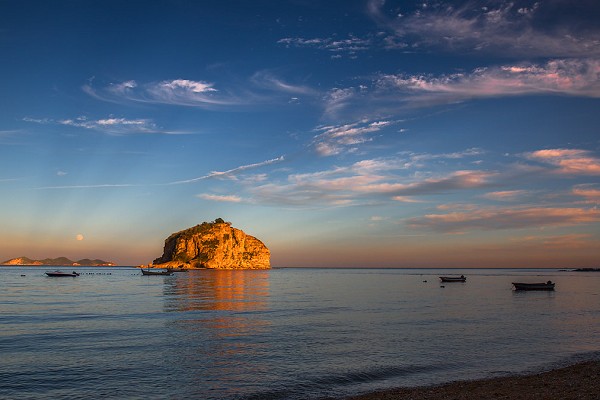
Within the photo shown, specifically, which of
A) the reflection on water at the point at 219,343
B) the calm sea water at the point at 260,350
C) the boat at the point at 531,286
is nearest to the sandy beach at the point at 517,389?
the calm sea water at the point at 260,350

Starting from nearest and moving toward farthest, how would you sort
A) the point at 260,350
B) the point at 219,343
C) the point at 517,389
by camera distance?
the point at 517,389
the point at 260,350
the point at 219,343

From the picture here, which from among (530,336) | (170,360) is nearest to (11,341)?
(170,360)

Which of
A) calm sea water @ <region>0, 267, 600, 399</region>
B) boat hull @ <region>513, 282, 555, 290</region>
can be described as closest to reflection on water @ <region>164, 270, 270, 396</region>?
calm sea water @ <region>0, 267, 600, 399</region>

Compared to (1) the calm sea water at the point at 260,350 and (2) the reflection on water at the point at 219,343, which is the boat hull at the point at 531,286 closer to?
(1) the calm sea water at the point at 260,350

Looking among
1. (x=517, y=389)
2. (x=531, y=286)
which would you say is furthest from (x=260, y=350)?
(x=531, y=286)

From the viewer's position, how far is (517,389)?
19.9 meters

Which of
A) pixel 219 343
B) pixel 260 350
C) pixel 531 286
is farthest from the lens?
pixel 531 286

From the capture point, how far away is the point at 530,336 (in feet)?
125

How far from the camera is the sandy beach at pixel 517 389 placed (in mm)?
18281

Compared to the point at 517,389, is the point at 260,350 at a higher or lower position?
lower

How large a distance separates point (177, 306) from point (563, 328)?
153 ft

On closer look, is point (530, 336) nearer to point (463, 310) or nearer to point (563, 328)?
point (563, 328)

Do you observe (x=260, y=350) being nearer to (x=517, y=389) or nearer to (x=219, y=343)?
(x=219, y=343)

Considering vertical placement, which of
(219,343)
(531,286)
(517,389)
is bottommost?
(531,286)
